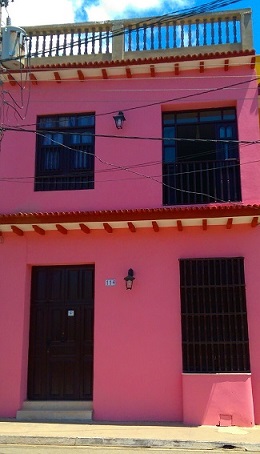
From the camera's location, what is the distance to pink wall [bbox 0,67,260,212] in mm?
10305

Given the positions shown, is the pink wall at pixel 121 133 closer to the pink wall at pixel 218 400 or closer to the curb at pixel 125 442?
the pink wall at pixel 218 400

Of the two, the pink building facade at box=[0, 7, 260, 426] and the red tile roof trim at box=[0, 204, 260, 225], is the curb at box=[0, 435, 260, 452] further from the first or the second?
the red tile roof trim at box=[0, 204, 260, 225]

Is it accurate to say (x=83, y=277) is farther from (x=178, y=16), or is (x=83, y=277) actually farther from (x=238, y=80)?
(x=178, y=16)

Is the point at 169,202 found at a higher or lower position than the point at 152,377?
higher

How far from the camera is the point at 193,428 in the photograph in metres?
8.70

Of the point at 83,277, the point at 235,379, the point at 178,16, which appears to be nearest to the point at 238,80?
the point at 178,16

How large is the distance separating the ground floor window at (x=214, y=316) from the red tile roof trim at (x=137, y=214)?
102 cm

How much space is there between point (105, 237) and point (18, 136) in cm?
310

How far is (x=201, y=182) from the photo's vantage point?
10.3m

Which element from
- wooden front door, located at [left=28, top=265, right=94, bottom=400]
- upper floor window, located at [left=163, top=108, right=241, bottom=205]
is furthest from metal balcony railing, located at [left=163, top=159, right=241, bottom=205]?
wooden front door, located at [left=28, top=265, right=94, bottom=400]

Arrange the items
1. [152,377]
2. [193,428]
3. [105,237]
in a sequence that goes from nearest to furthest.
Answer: [193,428] → [152,377] → [105,237]

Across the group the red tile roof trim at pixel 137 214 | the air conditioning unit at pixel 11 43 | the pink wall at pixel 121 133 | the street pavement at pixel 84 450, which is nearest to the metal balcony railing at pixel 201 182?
the pink wall at pixel 121 133

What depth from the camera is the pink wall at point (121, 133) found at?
10305 millimetres

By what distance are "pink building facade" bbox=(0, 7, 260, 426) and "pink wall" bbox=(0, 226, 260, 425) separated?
0.07ft
